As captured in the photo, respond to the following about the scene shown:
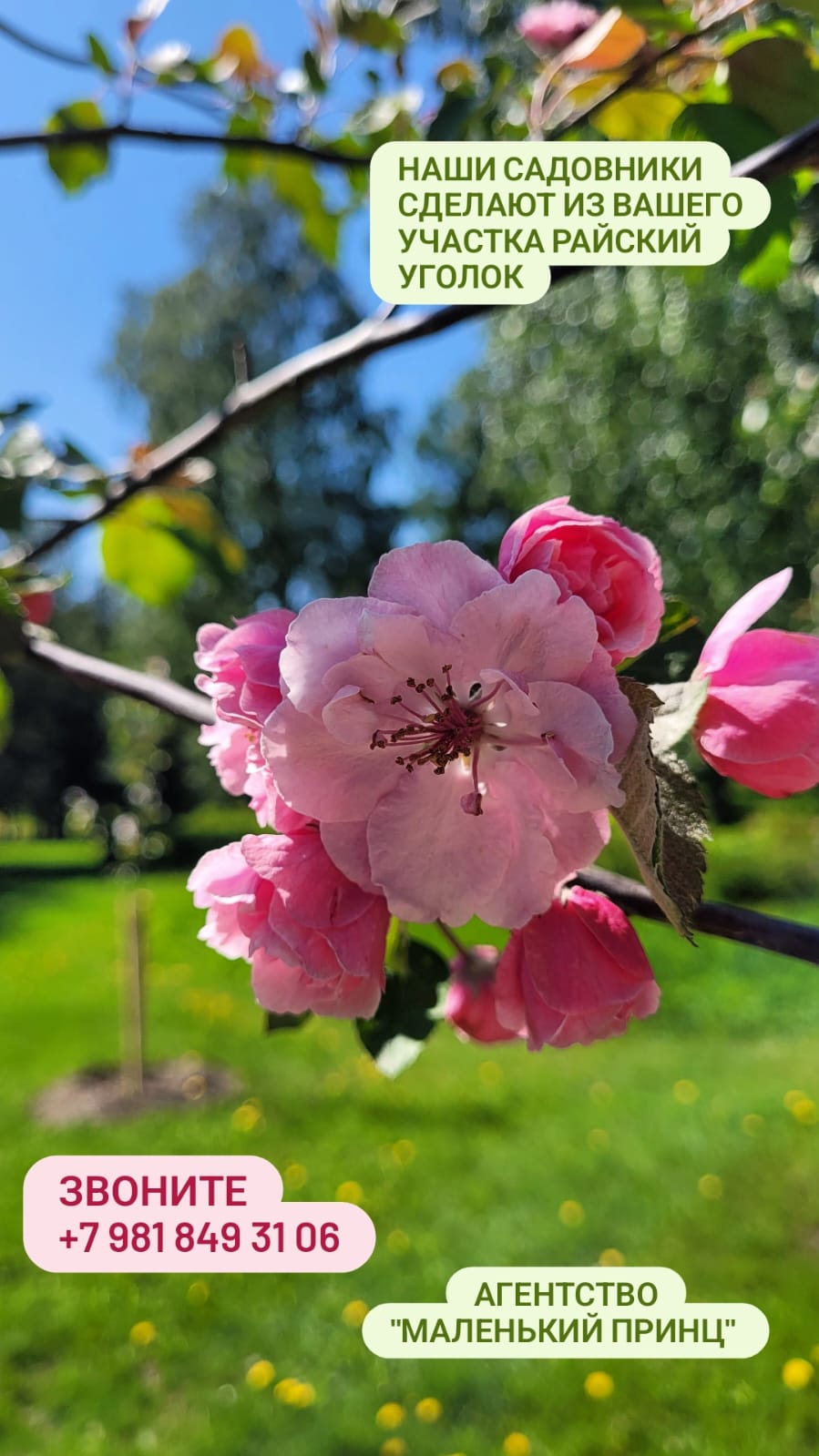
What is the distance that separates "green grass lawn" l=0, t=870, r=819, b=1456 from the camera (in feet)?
4.50

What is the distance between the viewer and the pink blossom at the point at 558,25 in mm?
778

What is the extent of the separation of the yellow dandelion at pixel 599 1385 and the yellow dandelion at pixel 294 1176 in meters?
0.68

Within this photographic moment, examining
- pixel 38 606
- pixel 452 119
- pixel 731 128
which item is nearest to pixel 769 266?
pixel 731 128

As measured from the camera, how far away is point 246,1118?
2178 millimetres

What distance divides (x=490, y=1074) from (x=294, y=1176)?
64 cm

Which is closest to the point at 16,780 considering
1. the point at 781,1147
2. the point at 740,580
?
the point at 740,580

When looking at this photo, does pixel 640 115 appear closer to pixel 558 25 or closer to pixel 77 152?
pixel 558 25

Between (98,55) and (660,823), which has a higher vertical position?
(98,55)

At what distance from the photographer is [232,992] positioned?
3094 mm

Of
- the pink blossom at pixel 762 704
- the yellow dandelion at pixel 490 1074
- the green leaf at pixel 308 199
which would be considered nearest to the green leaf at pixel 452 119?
the green leaf at pixel 308 199

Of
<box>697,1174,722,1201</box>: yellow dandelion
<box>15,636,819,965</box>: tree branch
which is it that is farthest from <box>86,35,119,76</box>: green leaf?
<box>697,1174,722,1201</box>: yellow dandelion

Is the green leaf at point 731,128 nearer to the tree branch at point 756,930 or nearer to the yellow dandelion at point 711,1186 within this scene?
the tree branch at point 756,930

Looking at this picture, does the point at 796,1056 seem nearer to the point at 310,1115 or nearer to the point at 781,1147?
the point at 781,1147

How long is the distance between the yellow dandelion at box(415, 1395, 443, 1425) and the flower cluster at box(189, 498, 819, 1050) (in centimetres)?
135
